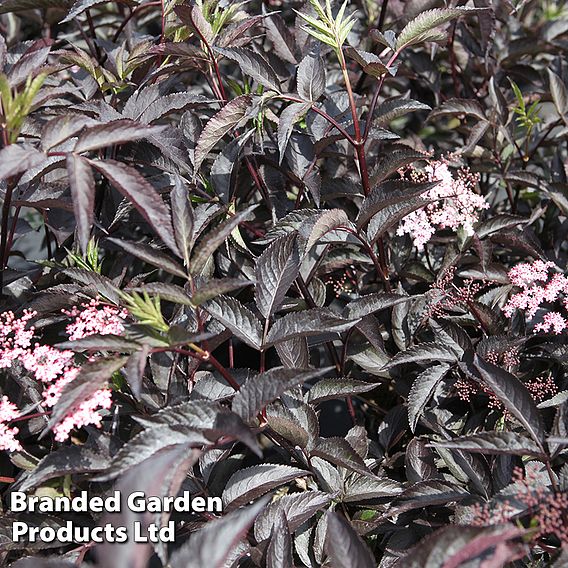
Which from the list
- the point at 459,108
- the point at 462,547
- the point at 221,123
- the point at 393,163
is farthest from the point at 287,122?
the point at 462,547

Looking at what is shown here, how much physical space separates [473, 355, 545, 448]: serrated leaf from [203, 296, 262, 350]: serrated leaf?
36 centimetres

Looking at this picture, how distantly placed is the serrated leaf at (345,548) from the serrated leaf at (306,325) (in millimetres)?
292

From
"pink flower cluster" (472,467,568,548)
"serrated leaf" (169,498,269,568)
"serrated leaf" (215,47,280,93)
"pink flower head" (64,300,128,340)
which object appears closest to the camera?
"serrated leaf" (169,498,269,568)

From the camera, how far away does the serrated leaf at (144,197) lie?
1.04 metres

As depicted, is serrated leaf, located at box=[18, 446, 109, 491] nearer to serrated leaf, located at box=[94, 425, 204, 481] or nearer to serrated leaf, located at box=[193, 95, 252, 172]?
serrated leaf, located at box=[94, 425, 204, 481]

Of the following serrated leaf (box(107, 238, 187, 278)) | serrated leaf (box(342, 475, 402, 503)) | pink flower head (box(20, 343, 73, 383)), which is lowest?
serrated leaf (box(342, 475, 402, 503))

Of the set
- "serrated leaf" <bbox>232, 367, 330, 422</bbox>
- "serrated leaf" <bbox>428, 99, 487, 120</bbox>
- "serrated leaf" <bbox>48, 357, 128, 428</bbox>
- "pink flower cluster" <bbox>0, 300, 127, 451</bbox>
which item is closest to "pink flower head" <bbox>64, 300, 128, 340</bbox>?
"pink flower cluster" <bbox>0, 300, 127, 451</bbox>

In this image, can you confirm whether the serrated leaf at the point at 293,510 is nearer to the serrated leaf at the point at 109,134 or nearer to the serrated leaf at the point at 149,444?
the serrated leaf at the point at 149,444

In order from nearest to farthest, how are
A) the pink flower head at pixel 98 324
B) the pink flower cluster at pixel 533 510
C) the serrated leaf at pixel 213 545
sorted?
the serrated leaf at pixel 213 545
the pink flower cluster at pixel 533 510
the pink flower head at pixel 98 324

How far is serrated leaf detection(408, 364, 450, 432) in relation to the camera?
1251 mm

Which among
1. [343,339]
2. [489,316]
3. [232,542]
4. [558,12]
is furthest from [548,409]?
[558,12]

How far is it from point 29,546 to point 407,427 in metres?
0.75

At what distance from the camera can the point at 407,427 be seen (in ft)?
4.66

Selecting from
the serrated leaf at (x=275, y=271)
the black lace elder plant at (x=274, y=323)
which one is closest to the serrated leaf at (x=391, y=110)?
the black lace elder plant at (x=274, y=323)
